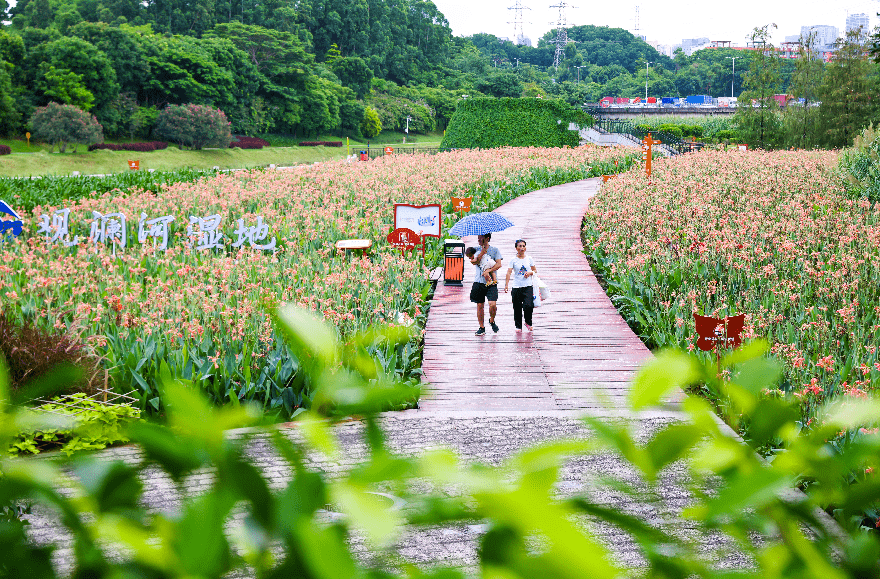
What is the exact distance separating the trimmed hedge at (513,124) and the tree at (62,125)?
20.7 metres

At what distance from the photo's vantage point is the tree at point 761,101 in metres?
35.9

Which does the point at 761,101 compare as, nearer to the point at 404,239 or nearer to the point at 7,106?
the point at 404,239

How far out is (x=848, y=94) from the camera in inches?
1233

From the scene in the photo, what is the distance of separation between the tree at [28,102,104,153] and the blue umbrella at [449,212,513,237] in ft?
129

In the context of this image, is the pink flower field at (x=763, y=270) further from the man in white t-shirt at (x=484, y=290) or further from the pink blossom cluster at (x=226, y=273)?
the pink blossom cluster at (x=226, y=273)

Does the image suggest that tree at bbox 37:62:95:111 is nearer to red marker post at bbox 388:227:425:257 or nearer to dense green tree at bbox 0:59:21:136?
dense green tree at bbox 0:59:21:136

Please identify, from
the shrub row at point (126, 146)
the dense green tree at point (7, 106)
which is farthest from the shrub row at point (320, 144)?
the dense green tree at point (7, 106)

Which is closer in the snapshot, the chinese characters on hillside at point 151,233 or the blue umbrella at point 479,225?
the blue umbrella at point 479,225

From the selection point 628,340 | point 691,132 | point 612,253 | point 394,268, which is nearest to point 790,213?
point 612,253

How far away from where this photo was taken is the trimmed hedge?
42.6 m

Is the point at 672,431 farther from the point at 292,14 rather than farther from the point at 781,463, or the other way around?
the point at 292,14

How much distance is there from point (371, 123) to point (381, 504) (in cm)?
7177

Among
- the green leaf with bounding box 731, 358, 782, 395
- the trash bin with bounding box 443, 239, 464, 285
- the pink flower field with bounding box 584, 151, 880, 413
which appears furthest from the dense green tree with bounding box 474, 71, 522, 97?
the green leaf with bounding box 731, 358, 782, 395

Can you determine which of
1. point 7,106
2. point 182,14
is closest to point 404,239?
point 7,106
